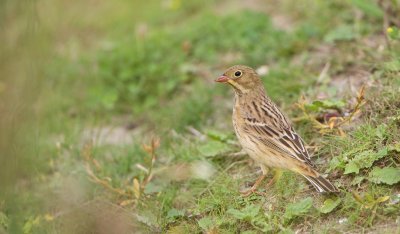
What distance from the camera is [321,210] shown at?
5.64 m

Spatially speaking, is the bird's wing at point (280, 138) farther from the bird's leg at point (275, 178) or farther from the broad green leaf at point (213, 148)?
the broad green leaf at point (213, 148)

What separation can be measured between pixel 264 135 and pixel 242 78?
0.82 m

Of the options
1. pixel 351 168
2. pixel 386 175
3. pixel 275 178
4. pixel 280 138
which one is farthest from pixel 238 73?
pixel 386 175

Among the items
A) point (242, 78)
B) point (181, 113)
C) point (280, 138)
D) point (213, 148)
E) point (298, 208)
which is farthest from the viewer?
point (181, 113)

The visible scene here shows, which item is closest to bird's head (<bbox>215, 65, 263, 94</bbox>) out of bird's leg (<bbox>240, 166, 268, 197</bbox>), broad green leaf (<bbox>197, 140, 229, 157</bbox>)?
broad green leaf (<bbox>197, 140, 229, 157</bbox>)

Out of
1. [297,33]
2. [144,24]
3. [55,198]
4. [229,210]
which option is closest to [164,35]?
[144,24]

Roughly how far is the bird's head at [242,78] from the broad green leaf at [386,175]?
5.64 feet

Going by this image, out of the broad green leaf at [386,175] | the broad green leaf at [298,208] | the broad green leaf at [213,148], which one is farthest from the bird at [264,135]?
the broad green leaf at [213,148]

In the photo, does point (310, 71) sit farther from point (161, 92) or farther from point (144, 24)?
point (144, 24)

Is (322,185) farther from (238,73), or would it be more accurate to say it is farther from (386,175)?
(238,73)

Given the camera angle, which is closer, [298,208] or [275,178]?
[298,208]

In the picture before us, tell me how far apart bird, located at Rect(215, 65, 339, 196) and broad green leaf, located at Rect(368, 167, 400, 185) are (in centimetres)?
32

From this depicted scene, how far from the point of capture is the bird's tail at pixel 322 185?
5.72m

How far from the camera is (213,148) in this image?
7.20m
